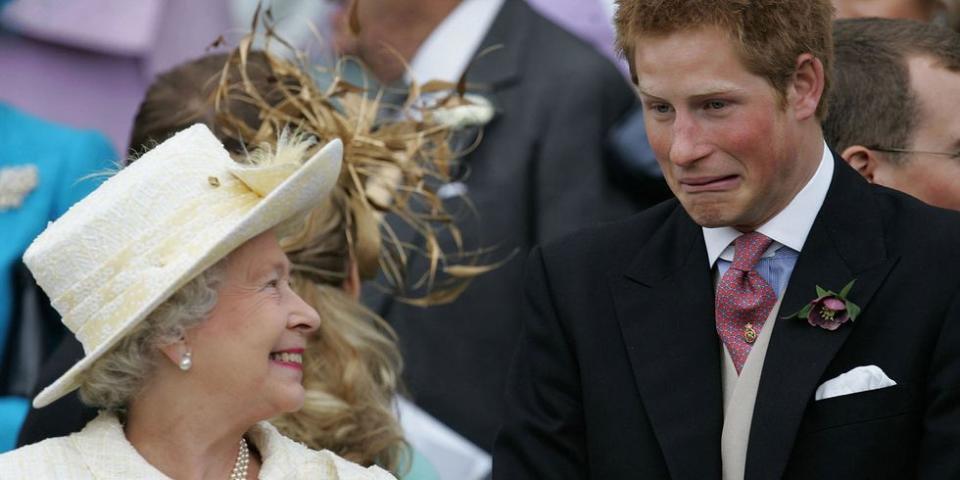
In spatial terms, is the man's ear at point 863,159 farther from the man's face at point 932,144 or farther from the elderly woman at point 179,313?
the elderly woman at point 179,313

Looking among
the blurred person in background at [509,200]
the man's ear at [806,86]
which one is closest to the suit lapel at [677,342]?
the man's ear at [806,86]

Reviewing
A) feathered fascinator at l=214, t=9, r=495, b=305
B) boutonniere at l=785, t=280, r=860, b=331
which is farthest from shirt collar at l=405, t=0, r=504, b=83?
boutonniere at l=785, t=280, r=860, b=331

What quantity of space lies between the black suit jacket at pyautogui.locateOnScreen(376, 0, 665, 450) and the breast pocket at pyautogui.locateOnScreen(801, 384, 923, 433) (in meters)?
1.90

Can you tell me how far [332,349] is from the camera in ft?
13.1

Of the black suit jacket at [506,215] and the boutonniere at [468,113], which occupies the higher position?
the boutonniere at [468,113]

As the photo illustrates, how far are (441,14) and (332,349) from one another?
5.99 ft

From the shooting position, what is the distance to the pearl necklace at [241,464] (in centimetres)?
335

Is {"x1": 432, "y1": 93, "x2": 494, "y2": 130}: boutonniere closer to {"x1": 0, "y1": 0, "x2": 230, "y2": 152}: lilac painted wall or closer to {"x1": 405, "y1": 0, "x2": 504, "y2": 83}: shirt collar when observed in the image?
{"x1": 405, "y1": 0, "x2": 504, "y2": 83}: shirt collar

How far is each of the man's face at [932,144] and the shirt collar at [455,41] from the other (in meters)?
1.80

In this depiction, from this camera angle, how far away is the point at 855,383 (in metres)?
3.14

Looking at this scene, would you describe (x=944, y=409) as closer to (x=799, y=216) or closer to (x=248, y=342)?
(x=799, y=216)

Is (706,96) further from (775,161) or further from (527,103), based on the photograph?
(527,103)

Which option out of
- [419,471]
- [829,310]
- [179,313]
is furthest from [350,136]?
[829,310]

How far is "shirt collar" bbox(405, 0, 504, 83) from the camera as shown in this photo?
5.40m
